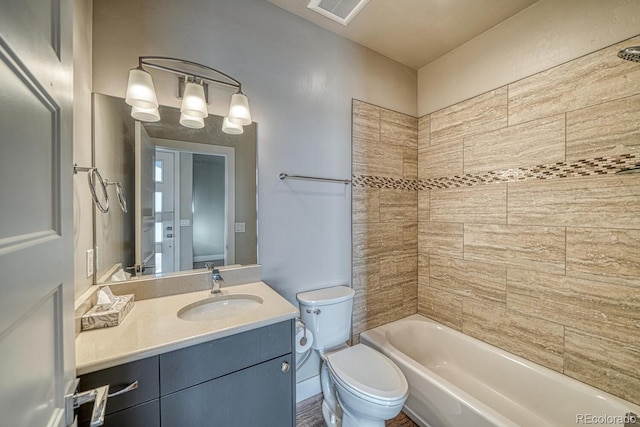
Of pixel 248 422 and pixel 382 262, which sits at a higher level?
pixel 382 262

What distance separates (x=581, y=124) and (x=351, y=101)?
1.45m

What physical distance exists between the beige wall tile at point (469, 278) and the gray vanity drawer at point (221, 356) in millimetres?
1586

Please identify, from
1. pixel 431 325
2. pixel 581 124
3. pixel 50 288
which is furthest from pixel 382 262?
pixel 50 288

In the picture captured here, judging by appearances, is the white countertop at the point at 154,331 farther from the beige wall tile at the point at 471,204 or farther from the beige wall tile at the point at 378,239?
the beige wall tile at the point at 471,204

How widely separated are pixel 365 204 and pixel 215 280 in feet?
4.14

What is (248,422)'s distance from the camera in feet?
3.64

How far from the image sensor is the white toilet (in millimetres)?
1307

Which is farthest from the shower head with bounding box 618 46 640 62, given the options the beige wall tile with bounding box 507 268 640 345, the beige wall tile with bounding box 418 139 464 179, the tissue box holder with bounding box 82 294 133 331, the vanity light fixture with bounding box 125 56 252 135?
the tissue box holder with bounding box 82 294 133 331

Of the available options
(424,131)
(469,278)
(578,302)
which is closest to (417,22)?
(424,131)

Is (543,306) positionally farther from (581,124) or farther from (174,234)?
(174,234)

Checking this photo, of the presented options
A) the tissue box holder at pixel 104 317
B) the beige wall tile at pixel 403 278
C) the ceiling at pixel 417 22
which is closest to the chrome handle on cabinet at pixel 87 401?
the tissue box holder at pixel 104 317

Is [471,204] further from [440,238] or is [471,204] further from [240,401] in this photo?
[240,401]

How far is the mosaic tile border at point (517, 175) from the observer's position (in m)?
1.40

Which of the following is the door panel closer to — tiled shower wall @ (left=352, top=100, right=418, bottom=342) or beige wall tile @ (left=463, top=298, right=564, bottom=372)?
tiled shower wall @ (left=352, top=100, right=418, bottom=342)
